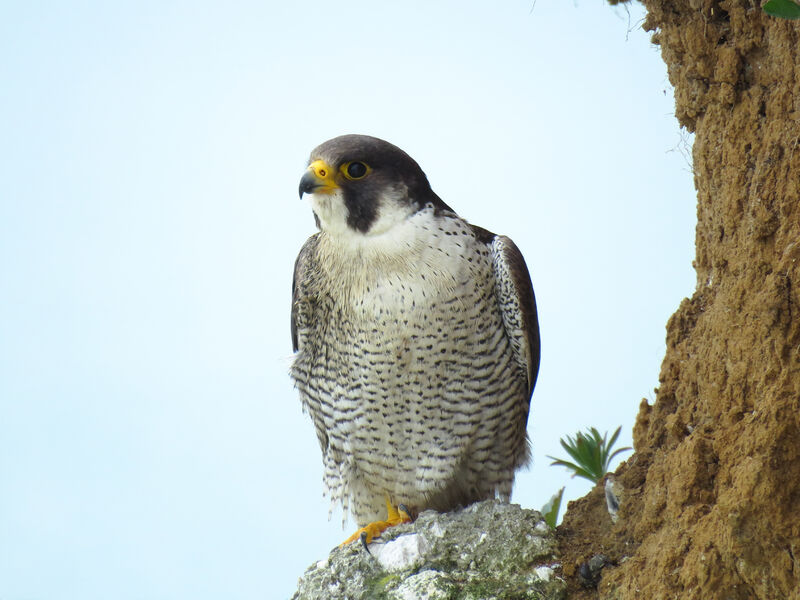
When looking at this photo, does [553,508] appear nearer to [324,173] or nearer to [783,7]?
[324,173]

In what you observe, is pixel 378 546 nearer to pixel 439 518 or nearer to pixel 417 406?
pixel 439 518

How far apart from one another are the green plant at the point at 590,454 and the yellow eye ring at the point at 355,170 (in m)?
1.40

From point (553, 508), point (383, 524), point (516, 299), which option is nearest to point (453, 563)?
point (383, 524)

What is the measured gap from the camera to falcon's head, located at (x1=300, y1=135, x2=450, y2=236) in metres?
3.42

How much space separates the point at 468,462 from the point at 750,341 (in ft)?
4.96

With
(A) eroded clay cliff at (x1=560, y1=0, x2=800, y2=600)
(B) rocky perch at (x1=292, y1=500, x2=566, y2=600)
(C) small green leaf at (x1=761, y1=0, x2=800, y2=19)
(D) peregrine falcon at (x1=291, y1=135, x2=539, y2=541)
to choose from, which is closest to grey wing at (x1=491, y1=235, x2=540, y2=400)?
(D) peregrine falcon at (x1=291, y1=135, x2=539, y2=541)

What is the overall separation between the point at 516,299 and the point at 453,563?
1.13 meters

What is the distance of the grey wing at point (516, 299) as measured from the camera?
3670mm

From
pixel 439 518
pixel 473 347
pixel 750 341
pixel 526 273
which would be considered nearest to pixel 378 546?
pixel 439 518

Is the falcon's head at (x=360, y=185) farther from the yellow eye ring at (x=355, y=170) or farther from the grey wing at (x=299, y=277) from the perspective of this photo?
the grey wing at (x=299, y=277)

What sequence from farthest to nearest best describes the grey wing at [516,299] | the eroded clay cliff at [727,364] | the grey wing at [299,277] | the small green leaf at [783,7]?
Answer: the grey wing at [299,277], the grey wing at [516,299], the eroded clay cliff at [727,364], the small green leaf at [783,7]

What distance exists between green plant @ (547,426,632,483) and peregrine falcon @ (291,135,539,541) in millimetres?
226

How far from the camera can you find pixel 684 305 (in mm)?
3170

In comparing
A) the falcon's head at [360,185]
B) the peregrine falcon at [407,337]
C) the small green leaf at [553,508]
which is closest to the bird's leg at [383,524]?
the peregrine falcon at [407,337]
